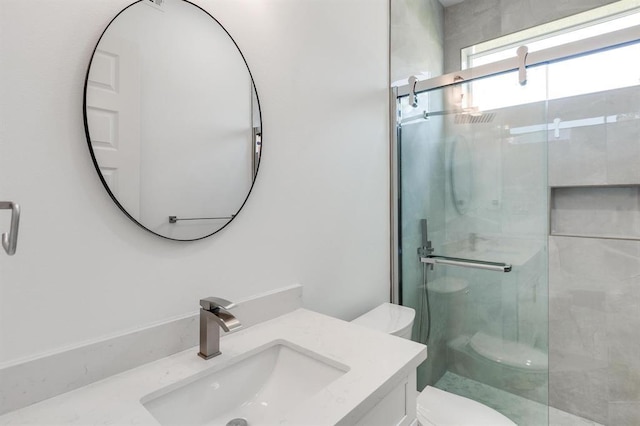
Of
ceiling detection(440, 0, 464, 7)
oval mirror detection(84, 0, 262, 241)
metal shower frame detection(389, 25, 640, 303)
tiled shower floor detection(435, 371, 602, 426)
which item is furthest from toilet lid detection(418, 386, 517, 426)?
ceiling detection(440, 0, 464, 7)

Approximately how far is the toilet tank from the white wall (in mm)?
77

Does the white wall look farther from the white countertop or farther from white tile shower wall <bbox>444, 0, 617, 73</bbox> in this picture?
white tile shower wall <bbox>444, 0, 617, 73</bbox>

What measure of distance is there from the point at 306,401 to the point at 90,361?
509mm

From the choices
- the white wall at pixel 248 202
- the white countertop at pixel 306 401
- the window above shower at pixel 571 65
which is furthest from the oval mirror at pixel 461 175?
the white countertop at pixel 306 401

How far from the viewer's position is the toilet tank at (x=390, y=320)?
1.49 m

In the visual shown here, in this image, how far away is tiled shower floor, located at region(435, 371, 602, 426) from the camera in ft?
5.58

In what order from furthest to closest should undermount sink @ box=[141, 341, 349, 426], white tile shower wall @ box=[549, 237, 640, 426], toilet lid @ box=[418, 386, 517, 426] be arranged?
white tile shower wall @ box=[549, 237, 640, 426]
toilet lid @ box=[418, 386, 517, 426]
undermount sink @ box=[141, 341, 349, 426]

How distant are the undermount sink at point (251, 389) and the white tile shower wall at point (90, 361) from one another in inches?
4.4

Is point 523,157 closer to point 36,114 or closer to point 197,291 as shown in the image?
point 197,291

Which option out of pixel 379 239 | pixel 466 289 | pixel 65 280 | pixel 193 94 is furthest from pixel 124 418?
pixel 466 289

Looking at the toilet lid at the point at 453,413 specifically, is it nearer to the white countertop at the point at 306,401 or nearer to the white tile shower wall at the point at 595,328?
the white countertop at the point at 306,401

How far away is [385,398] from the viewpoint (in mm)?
801

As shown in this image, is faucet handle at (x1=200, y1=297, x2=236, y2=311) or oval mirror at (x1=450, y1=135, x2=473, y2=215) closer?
faucet handle at (x1=200, y1=297, x2=236, y2=311)

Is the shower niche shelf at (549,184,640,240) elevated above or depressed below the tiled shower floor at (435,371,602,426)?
above
